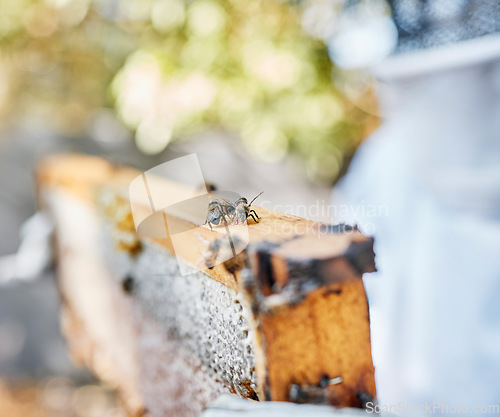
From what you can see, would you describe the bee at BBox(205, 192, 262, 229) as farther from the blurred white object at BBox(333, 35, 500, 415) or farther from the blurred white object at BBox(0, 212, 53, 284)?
the blurred white object at BBox(0, 212, 53, 284)

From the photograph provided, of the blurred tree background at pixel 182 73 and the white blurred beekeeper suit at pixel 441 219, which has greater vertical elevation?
the blurred tree background at pixel 182 73

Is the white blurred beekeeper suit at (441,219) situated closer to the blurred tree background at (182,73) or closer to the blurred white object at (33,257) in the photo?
the blurred tree background at (182,73)

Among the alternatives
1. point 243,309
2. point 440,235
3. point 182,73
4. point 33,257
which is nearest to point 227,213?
point 243,309

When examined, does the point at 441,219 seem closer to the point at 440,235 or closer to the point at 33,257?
the point at 440,235

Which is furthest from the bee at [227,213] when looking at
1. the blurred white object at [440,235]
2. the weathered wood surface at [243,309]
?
the blurred white object at [440,235]

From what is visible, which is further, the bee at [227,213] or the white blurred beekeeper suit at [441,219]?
the white blurred beekeeper suit at [441,219]
